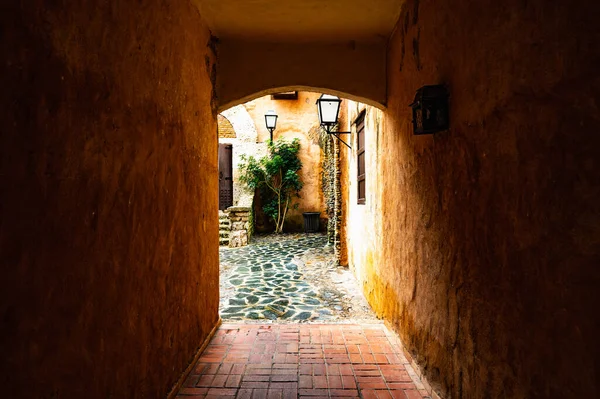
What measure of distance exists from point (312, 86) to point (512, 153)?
2.59m

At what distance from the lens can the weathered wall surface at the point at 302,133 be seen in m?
12.9

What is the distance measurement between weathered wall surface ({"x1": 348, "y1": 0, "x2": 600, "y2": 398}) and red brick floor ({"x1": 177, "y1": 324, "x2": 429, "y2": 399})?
13.3 inches

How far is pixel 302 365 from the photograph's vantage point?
264cm

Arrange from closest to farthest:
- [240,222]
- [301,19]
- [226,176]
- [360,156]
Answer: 1. [301,19]
2. [360,156]
3. [240,222]
4. [226,176]

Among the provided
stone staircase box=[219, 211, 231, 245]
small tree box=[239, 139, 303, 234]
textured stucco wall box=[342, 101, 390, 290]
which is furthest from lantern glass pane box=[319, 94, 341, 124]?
small tree box=[239, 139, 303, 234]

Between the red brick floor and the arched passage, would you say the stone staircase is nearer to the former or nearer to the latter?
the red brick floor

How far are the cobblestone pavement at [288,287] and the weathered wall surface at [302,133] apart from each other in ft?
13.1

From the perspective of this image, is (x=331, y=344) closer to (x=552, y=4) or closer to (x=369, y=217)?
(x=369, y=217)

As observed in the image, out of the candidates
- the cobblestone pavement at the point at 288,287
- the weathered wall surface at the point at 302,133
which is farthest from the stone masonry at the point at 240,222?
the weathered wall surface at the point at 302,133

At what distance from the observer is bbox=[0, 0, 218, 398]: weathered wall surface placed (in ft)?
3.18

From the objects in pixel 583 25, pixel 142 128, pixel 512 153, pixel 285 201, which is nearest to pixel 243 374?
pixel 142 128

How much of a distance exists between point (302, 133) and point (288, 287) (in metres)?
8.50

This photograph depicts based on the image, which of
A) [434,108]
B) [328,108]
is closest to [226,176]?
A: [328,108]

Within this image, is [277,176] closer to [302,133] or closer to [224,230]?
[302,133]
